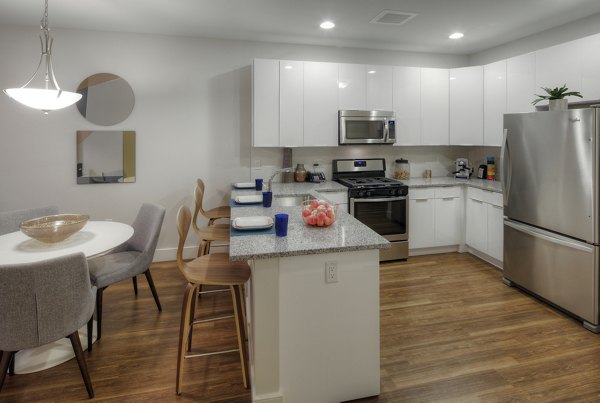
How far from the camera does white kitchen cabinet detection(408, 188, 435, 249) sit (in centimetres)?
443

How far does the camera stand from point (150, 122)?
4.23 metres

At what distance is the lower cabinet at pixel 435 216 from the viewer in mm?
4441

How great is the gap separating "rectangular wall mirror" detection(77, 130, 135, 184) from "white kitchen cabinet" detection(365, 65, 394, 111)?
2803 millimetres

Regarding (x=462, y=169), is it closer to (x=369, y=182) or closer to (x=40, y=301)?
(x=369, y=182)

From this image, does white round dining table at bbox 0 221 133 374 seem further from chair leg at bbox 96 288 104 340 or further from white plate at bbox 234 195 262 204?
white plate at bbox 234 195 262 204

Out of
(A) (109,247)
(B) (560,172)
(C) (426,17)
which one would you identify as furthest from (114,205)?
(B) (560,172)


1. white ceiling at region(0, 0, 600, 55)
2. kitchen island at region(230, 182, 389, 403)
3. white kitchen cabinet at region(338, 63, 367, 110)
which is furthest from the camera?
white kitchen cabinet at region(338, 63, 367, 110)

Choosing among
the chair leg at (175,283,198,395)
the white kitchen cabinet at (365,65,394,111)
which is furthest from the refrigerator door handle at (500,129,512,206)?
the chair leg at (175,283,198,395)

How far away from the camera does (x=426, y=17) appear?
11.7ft

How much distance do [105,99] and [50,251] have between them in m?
2.43

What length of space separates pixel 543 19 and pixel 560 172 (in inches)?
70.0

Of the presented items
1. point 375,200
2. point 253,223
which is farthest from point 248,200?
point 375,200

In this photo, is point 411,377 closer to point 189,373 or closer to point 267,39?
point 189,373

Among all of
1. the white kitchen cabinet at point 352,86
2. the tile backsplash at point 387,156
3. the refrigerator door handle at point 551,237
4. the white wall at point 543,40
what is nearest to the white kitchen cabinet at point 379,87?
the white kitchen cabinet at point 352,86
